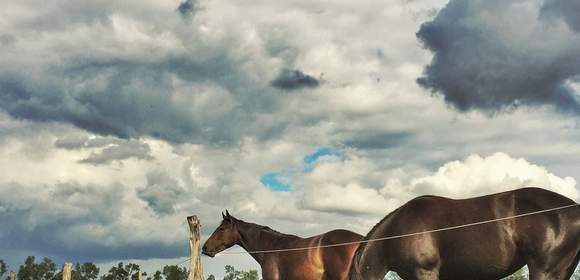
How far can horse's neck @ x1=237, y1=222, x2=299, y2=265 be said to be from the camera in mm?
16812

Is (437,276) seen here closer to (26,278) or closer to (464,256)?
(464,256)

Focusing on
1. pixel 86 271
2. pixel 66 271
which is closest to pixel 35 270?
pixel 86 271

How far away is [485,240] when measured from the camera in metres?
10.1

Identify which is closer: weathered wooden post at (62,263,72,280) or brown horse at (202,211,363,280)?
brown horse at (202,211,363,280)

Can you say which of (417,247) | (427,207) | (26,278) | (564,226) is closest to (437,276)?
(417,247)

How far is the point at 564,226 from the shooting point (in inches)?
385

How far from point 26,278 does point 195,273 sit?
91035 mm

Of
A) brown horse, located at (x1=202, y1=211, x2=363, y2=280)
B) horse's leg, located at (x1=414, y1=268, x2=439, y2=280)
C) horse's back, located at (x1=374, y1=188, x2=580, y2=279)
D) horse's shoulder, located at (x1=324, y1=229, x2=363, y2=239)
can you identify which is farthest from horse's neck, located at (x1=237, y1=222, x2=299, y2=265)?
horse's leg, located at (x1=414, y1=268, x2=439, y2=280)

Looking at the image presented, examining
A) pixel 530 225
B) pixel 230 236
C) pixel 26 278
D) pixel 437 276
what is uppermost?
pixel 26 278

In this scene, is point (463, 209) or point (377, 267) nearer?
point (463, 209)

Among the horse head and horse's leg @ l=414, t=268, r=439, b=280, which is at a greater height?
the horse head

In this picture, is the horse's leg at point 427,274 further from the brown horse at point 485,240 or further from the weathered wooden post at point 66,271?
the weathered wooden post at point 66,271

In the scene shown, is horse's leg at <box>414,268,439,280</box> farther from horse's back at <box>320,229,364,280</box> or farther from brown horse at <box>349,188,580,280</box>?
horse's back at <box>320,229,364,280</box>

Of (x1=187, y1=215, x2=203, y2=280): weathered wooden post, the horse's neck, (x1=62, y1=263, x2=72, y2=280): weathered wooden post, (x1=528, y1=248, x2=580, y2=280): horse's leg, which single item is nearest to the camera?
(x1=528, y1=248, x2=580, y2=280): horse's leg
